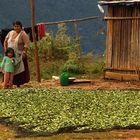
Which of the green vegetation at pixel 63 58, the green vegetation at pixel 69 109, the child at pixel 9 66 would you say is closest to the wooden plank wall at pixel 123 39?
the green vegetation at pixel 63 58

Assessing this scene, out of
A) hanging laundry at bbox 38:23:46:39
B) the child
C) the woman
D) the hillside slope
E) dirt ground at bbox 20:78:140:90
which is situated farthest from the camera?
the hillside slope

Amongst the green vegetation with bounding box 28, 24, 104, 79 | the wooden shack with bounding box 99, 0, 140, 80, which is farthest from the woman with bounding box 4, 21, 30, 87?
the green vegetation with bounding box 28, 24, 104, 79

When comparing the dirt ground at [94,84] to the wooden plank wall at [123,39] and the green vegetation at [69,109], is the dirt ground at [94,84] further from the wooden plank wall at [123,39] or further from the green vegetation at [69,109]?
the green vegetation at [69,109]

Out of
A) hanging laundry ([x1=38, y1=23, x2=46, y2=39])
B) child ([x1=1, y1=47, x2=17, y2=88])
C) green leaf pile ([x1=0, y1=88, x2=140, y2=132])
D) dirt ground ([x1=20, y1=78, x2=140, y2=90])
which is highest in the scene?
hanging laundry ([x1=38, y1=23, x2=46, y2=39])

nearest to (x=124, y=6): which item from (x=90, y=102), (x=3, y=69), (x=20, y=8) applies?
(x=3, y=69)

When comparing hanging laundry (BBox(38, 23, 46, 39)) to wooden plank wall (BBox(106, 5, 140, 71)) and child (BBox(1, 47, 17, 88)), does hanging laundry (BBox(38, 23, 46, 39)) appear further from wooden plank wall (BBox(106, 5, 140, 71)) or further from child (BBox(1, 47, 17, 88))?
child (BBox(1, 47, 17, 88))

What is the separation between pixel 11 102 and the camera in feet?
42.0

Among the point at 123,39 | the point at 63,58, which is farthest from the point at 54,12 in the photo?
the point at 123,39

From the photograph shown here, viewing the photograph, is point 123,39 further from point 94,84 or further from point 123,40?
point 94,84

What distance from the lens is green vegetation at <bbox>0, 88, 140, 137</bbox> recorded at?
32.4ft

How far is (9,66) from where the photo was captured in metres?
16.0

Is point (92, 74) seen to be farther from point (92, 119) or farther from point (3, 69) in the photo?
point (92, 119)

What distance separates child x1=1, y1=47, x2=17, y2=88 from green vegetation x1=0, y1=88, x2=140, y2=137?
1.39 metres

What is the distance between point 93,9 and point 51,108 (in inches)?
2431
